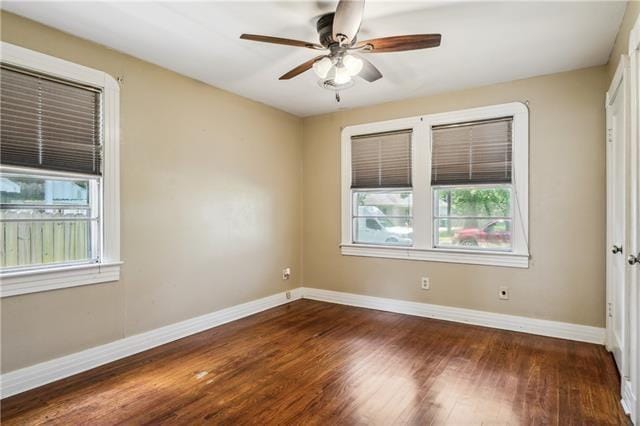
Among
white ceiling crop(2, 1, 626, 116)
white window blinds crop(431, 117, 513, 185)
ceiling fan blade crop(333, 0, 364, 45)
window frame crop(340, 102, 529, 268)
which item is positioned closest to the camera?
ceiling fan blade crop(333, 0, 364, 45)

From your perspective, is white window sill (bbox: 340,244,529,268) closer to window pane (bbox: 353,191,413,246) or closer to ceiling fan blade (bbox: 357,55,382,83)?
window pane (bbox: 353,191,413,246)

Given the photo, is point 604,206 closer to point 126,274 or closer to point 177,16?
point 177,16

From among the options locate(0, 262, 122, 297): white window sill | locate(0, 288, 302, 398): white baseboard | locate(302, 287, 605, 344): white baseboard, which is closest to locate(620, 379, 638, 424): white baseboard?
locate(302, 287, 605, 344): white baseboard

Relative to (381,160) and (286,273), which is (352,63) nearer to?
(381,160)

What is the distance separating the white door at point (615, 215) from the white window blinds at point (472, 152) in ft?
2.74

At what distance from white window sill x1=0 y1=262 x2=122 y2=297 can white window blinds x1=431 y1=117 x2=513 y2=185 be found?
3.36m

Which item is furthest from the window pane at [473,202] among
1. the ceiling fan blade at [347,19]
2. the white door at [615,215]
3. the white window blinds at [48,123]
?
the white window blinds at [48,123]

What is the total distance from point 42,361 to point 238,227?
2088mm

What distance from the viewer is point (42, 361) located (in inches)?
98.5

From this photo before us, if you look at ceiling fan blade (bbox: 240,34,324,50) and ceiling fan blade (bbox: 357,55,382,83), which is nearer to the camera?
ceiling fan blade (bbox: 240,34,324,50)

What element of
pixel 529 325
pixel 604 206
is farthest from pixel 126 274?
pixel 604 206

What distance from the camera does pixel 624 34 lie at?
8.05 ft

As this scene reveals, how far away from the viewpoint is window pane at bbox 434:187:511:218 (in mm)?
3713

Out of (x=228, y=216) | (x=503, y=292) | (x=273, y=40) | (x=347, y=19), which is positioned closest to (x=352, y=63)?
(x=347, y=19)
